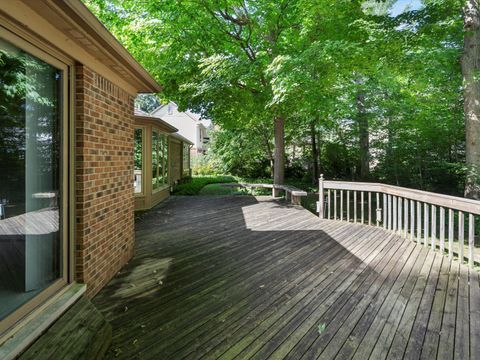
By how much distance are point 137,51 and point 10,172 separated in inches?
333

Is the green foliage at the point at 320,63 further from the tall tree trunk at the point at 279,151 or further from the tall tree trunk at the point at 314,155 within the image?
the tall tree trunk at the point at 314,155

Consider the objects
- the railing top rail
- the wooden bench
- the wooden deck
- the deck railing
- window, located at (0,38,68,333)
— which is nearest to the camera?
window, located at (0,38,68,333)

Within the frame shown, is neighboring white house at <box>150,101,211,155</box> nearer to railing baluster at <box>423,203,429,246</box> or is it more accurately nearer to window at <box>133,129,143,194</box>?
window at <box>133,129,143,194</box>

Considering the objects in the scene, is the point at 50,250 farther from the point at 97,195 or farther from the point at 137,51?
the point at 137,51

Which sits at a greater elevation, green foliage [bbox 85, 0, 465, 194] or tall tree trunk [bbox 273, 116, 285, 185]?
green foliage [bbox 85, 0, 465, 194]

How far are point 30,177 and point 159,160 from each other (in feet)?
25.9

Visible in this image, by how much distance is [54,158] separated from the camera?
2.49m

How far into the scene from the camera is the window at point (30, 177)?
1932mm

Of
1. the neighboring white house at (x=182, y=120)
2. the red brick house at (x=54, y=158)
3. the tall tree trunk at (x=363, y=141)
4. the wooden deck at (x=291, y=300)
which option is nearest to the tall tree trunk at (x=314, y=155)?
the tall tree trunk at (x=363, y=141)

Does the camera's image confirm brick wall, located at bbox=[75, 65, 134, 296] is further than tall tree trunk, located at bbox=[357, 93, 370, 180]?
No

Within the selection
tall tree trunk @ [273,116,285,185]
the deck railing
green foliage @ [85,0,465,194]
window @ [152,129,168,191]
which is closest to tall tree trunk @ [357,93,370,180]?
green foliage @ [85,0,465,194]

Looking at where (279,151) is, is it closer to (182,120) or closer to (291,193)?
(291,193)

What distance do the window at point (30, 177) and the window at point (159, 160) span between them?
6534 mm

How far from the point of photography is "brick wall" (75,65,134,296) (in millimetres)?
2756
